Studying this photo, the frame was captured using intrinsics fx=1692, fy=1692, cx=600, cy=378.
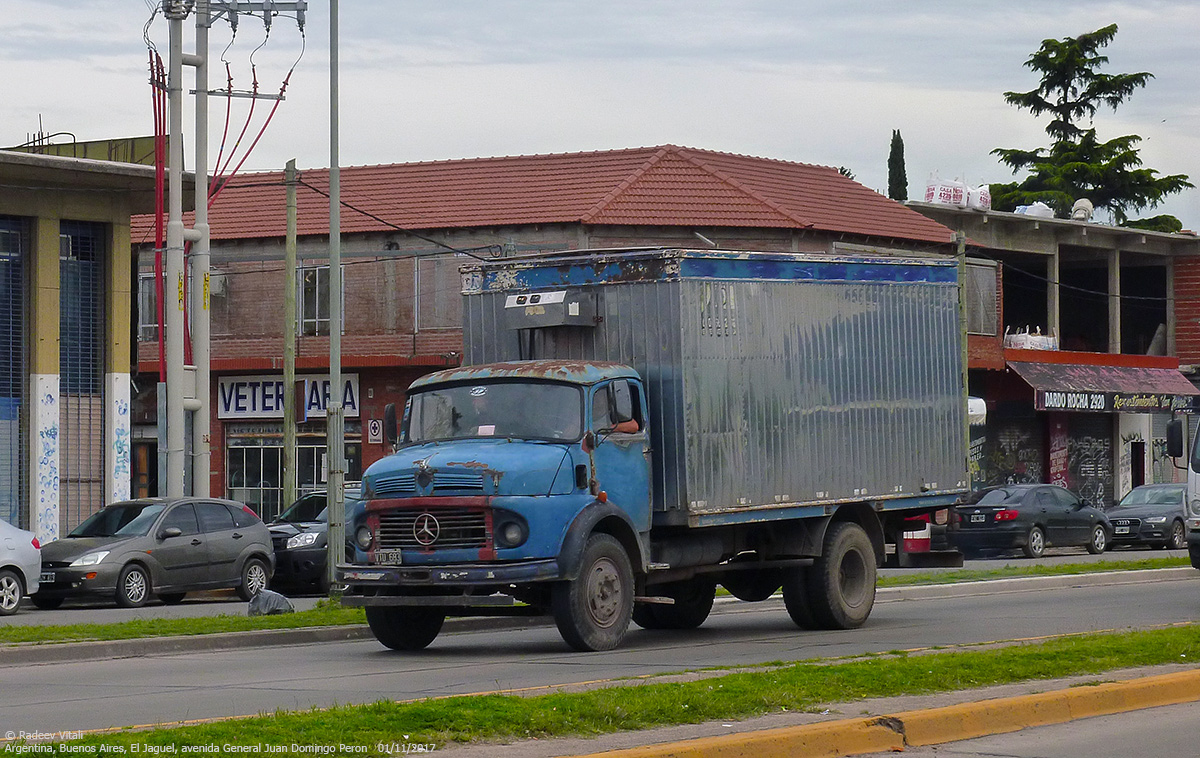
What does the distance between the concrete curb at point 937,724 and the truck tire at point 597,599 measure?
4824 mm

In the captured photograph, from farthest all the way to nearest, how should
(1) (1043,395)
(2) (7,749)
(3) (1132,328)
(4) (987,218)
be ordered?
1. (3) (1132,328)
2. (4) (987,218)
3. (1) (1043,395)
4. (2) (7,749)

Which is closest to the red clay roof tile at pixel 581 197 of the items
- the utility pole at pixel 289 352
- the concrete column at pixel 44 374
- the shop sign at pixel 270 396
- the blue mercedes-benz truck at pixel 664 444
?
the shop sign at pixel 270 396

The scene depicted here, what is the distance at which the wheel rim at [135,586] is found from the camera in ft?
72.5

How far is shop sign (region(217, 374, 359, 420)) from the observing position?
133 feet

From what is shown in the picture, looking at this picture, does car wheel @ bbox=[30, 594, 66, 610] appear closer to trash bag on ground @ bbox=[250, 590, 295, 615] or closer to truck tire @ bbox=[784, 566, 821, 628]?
trash bag on ground @ bbox=[250, 590, 295, 615]

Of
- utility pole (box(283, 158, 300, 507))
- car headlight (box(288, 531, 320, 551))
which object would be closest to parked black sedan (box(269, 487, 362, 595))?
car headlight (box(288, 531, 320, 551))

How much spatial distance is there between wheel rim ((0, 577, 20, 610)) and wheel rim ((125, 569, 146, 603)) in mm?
1574

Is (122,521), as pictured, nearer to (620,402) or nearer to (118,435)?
(118,435)

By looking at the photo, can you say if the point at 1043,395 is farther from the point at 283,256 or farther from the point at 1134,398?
the point at 283,256

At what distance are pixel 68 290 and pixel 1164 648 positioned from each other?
20.2 meters

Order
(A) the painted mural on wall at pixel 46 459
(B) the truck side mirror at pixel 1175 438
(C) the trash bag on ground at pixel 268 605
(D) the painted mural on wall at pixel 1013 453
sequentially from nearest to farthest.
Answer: (C) the trash bag on ground at pixel 268 605
(B) the truck side mirror at pixel 1175 438
(A) the painted mural on wall at pixel 46 459
(D) the painted mural on wall at pixel 1013 453

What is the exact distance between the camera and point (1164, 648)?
42.2 ft

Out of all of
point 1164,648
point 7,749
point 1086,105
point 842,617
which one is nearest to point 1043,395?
point 1086,105

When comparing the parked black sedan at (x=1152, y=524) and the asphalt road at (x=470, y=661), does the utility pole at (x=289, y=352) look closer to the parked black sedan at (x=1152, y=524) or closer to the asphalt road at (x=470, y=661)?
the asphalt road at (x=470, y=661)
